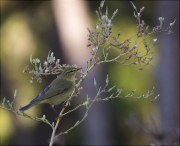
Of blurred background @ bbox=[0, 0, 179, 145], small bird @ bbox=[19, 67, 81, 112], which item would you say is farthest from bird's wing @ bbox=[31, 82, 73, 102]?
blurred background @ bbox=[0, 0, 179, 145]

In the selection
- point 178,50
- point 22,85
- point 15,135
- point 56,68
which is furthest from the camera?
point 15,135

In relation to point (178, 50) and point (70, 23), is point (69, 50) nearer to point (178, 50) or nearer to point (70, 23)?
point (70, 23)

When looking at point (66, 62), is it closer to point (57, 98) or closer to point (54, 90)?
point (54, 90)

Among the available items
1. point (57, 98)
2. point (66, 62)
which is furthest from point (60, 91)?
point (66, 62)

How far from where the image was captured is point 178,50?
531 inches

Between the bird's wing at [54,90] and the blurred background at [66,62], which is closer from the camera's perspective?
the bird's wing at [54,90]

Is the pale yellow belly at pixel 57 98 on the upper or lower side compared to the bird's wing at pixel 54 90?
lower

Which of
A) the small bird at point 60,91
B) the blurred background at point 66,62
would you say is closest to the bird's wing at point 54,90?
the small bird at point 60,91

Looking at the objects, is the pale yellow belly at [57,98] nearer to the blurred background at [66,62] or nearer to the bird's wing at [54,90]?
the bird's wing at [54,90]

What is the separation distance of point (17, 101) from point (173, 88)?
5719 millimetres

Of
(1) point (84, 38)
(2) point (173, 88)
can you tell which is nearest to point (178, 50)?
(2) point (173, 88)

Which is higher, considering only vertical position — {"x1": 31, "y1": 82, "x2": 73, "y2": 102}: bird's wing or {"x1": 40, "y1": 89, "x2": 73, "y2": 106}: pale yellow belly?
{"x1": 31, "y1": 82, "x2": 73, "y2": 102}: bird's wing

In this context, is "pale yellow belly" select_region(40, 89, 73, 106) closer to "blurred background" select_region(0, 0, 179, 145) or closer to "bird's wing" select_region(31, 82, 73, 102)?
"bird's wing" select_region(31, 82, 73, 102)

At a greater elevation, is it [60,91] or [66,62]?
[60,91]
